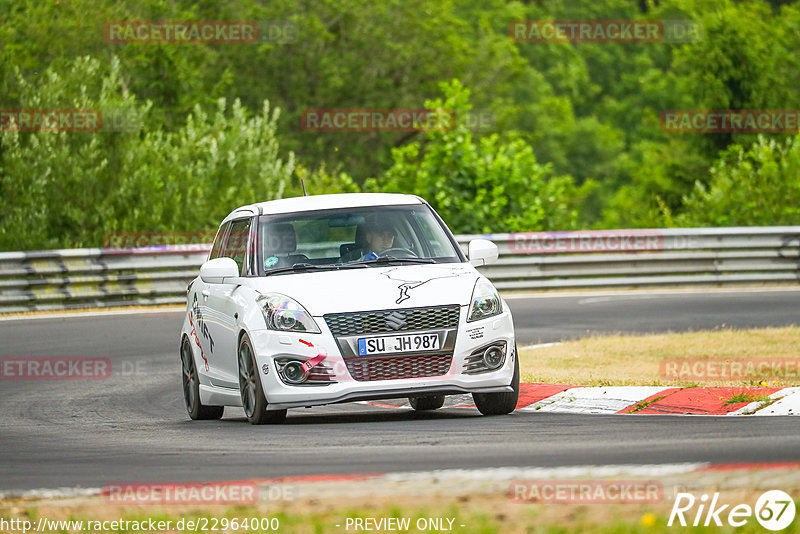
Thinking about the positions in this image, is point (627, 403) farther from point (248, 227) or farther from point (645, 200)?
point (645, 200)

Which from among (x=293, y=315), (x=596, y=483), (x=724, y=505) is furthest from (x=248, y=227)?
(x=724, y=505)

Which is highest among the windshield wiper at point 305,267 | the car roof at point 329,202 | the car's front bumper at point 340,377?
the car roof at point 329,202

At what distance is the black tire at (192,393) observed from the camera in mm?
11688

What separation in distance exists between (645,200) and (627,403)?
1547 inches

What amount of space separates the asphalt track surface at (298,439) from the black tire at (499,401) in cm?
22

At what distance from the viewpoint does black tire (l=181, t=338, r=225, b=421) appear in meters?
11.7

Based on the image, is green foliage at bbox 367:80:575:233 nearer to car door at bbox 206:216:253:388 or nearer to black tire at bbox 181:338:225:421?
black tire at bbox 181:338:225:421

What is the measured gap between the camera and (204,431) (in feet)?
33.7

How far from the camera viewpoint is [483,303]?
1024 centimetres

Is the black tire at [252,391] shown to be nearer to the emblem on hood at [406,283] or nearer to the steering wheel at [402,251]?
the emblem on hood at [406,283]

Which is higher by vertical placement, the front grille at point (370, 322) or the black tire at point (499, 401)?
the front grille at point (370, 322)

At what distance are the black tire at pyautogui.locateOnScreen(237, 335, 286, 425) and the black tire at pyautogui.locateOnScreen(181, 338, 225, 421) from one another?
47.1 inches

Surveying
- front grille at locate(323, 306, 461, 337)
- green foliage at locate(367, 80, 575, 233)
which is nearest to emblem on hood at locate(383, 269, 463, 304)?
front grille at locate(323, 306, 461, 337)

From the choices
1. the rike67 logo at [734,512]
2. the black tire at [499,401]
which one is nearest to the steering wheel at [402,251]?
the black tire at [499,401]
